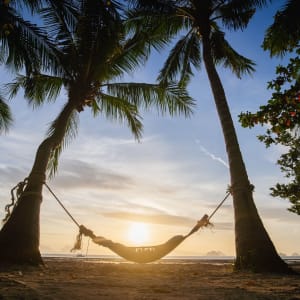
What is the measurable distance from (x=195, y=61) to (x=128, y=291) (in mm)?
8442

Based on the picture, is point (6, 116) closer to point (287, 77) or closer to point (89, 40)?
point (89, 40)

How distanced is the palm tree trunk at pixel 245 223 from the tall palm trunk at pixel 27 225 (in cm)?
392

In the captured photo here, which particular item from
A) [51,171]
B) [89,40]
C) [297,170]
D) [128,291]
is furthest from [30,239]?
[297,170]

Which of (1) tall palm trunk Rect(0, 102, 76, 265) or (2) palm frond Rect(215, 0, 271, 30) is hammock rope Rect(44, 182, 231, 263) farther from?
(2) palm frond Rect(215, 0, 271, 30)

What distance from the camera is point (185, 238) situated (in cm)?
657

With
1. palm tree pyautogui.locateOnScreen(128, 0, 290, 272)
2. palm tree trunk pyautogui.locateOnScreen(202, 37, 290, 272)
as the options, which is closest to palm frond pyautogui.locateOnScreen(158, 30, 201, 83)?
palm tree pyautogui.locateOnScreen(128, 0, 290, 272)

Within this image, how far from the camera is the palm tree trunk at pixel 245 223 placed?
5.52 m

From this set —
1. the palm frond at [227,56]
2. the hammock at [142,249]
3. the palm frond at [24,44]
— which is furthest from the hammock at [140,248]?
the palm frond at [227,56]

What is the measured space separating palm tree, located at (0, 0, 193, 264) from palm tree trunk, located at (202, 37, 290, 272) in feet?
8.28

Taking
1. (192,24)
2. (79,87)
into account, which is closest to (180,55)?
(192,24)

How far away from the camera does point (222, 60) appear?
9.83m

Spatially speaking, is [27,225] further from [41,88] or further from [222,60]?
[222,60]

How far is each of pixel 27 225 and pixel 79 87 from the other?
11.6 feet

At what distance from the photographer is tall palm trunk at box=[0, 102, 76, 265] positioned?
572 centimetres
